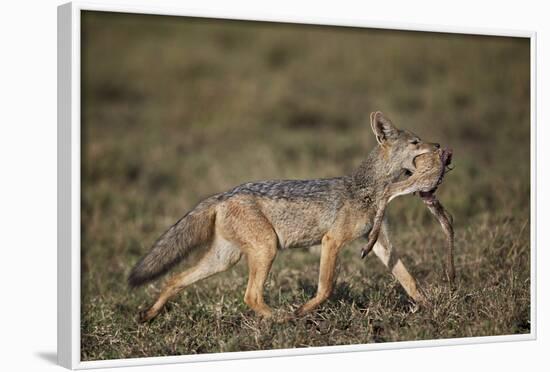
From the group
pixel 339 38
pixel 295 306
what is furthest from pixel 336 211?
pixel 339 38

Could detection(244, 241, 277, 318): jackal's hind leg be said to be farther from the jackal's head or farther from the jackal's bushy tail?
the jackal's head

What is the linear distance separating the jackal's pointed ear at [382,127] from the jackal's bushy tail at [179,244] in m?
1.51

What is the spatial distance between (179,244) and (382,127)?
1.96m

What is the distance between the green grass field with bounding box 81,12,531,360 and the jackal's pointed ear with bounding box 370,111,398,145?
110 cm

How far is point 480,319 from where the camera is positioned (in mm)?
7617

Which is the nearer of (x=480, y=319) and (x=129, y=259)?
(x=480, y=319)

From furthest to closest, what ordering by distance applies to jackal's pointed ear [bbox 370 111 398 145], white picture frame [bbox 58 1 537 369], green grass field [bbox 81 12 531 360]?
green grass field [bbox 81 12 531 360] → jackal's pointed ear [bbox 370 111 398 145] → white picture frame [bbox 58 1 537 369]

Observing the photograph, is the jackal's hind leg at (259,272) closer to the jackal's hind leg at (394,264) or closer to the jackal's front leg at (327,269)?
the jackal's front leg at (327,269)

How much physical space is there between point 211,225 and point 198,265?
0.35 metres

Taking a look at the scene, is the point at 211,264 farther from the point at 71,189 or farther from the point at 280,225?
the point at 71,189

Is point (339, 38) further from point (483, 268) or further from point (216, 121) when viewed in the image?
point (483, 268)

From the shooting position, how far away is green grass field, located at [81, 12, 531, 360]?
24.5 feet

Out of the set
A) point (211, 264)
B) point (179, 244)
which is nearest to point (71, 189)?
point (179, 244)

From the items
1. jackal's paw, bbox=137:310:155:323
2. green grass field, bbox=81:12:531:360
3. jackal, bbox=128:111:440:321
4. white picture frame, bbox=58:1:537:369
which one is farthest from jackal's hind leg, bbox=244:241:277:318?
jackal's paw, bbox=137:310:155:323
